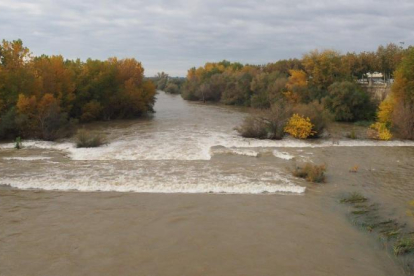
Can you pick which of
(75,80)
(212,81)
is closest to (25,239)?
(75,80)

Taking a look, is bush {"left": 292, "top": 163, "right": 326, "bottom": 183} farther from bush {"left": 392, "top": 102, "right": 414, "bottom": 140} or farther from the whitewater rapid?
bush {"left": 392, "top": 102, "right": 414, "bottom": 140}

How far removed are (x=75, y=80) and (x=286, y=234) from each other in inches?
1123

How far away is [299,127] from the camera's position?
24438 mm

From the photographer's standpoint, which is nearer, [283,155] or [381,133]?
[283,155]

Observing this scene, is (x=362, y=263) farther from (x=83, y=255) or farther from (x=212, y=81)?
(x=212, y=81)

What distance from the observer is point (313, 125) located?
2464cm

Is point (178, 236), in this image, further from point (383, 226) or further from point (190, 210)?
point (383, 226)

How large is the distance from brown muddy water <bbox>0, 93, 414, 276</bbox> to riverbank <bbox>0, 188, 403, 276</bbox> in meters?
0.03

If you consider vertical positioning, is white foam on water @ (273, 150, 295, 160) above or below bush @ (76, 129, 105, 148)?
below

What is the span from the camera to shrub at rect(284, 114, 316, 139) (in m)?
24.2

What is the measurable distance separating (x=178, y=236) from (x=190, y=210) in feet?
6.17

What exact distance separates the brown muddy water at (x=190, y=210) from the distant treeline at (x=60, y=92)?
3.57m

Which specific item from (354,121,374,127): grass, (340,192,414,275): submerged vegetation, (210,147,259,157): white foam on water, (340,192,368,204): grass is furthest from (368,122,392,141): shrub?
(340,192,368,204): grass

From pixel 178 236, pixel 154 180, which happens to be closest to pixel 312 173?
pixel 154 180
